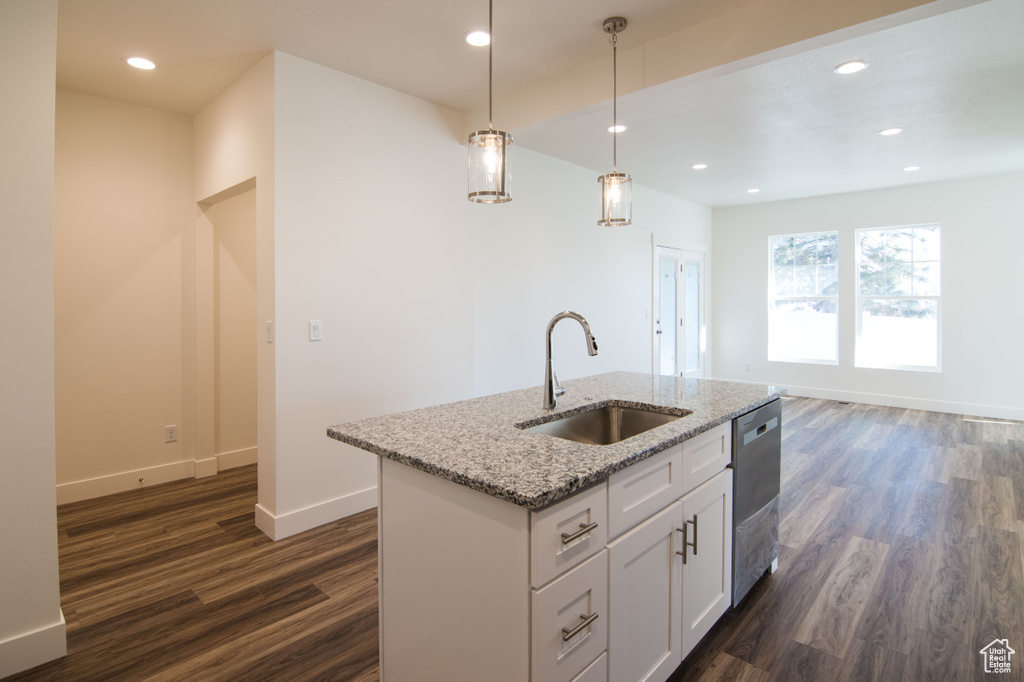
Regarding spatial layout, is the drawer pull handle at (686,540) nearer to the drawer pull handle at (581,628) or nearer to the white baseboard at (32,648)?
the drawer pull handle at (581,628)

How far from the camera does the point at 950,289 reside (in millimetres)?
5918

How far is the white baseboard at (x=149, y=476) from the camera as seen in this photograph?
3.46m

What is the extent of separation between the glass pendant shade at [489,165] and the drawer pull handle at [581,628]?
134 cm

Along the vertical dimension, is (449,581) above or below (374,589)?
above

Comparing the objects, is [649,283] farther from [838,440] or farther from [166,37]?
[166,37]

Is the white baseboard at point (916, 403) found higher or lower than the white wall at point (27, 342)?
lower

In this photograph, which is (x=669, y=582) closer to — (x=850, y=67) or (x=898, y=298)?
(x=850, y=67)

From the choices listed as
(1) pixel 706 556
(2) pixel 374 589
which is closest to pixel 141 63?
(2) pixel 374 589

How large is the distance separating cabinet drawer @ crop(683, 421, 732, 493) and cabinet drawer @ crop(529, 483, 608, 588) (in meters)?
0.50

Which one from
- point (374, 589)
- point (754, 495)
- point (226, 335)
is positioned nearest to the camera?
point (754, 495)

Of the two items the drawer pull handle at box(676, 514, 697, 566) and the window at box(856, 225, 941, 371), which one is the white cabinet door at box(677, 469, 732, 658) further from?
the window at box(856, 225, 941, 371)

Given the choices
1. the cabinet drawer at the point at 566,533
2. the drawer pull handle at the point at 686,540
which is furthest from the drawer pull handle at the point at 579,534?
the drawer pull handle at the point at 686,540

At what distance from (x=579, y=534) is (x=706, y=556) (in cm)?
86

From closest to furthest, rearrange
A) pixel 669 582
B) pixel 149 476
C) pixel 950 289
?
pixel 669 582 → pixel 149 476 → pixel 950 289
